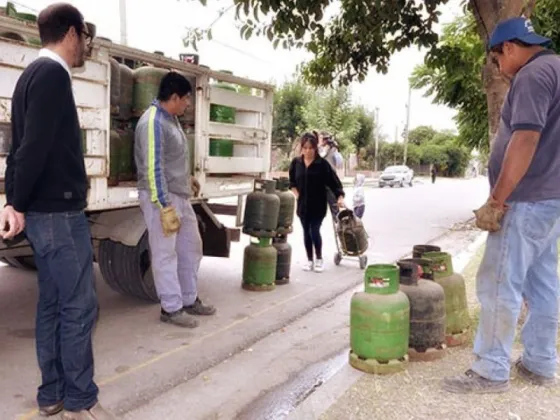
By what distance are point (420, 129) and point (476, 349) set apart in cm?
7591

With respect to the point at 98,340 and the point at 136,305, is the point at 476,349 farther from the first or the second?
the point at 136,305

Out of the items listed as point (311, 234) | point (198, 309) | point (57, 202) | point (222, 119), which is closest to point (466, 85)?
point (311, 234)

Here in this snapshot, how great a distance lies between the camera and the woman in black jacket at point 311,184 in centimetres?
755

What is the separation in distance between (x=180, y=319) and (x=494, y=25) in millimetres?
3646

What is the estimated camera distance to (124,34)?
18875mm

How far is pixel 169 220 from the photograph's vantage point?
15.8 feet

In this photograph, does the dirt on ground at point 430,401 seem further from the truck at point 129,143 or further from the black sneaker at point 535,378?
the truck at point 129,143

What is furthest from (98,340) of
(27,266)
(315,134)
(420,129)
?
(420,129)

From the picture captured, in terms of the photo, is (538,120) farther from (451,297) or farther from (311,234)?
(311,234)

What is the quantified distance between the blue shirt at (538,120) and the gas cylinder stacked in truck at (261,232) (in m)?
3.20

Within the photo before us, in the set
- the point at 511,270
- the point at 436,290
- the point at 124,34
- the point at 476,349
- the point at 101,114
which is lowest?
the point at 476,349

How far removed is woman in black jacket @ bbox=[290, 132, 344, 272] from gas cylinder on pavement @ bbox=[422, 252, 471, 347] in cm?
314

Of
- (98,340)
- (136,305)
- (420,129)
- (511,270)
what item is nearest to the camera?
(511,270)

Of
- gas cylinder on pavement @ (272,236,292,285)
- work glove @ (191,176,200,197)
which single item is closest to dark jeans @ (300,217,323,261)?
gas cylinder on pavement @ (272,236,292,285)
